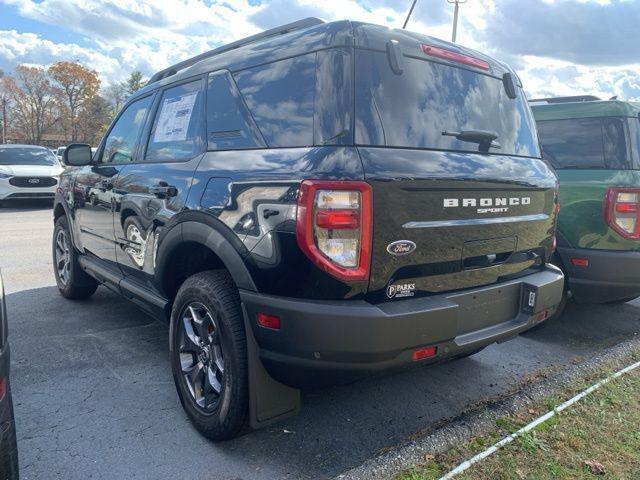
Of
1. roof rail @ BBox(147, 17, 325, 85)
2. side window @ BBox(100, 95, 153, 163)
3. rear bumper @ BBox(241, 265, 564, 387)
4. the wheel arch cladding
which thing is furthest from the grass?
side window @ BBox(100, 95, 153, 163)

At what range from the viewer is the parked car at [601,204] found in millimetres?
4035

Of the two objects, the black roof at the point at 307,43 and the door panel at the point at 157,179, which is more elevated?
the black roof at the point at 307,43

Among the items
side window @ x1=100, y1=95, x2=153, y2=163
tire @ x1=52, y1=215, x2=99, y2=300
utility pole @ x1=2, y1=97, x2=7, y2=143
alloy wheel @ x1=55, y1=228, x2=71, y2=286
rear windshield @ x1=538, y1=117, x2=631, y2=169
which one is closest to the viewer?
side window @ x1=100, y1=95, x2=153, y2=163

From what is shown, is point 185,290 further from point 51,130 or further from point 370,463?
point 51,130

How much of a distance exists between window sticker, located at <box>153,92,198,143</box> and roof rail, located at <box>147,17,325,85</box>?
32 centimetres

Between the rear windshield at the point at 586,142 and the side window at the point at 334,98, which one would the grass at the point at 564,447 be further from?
the rear windshield at the point at 586,142

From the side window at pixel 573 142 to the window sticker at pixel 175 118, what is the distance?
330cm

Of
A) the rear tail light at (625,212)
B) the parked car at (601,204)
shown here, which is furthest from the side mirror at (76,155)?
the rear tail light at (625,212)

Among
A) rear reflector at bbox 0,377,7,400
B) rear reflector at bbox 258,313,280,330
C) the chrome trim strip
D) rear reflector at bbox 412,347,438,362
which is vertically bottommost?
rear reflector at bbox 412,347,438,362

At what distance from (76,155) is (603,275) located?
4283mm

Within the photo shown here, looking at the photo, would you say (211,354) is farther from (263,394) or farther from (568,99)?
(568,99)

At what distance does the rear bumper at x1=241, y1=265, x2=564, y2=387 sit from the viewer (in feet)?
7.00

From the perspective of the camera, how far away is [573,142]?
15.3ft

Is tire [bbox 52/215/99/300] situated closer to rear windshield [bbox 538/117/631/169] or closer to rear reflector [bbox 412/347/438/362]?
rear reflector [bbox 412/347/438/362]
